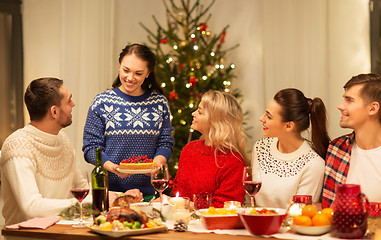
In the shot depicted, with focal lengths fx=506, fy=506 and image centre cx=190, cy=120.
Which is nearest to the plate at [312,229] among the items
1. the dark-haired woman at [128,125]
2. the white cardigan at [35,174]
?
the white cardigan at [35,174]

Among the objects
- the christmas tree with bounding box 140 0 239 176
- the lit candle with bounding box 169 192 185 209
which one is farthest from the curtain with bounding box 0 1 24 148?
the lit candle with bounding box 169 192 185 209

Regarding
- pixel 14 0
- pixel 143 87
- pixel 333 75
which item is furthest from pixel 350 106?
pixel 14 0

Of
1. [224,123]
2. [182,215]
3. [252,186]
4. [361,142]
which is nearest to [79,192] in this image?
[182,215]

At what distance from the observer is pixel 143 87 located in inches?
136

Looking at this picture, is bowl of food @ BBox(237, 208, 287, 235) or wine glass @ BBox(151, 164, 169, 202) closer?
bowl of food @ BBox(237, 208, 287, 235)

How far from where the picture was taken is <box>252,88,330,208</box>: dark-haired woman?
9.29 ft

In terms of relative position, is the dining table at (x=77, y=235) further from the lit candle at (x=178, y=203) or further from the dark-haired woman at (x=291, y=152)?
the dark-haired woman at (x=291, y=152)

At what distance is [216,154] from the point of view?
3.09 metres

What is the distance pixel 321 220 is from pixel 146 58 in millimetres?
1757

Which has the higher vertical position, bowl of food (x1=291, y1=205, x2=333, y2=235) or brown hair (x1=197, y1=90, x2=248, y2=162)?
brown hair (x1=197, y1=90, x2=248, y2=162)

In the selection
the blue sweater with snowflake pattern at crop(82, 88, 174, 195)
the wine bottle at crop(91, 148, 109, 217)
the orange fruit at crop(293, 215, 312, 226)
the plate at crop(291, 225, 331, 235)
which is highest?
the blue sweater with snowflake pattern at crop(82, 88, 174, 195)

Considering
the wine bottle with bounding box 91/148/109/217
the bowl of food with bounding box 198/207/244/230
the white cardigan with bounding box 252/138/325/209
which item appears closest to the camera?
the bowl of food with bounding box 198/207/244/230

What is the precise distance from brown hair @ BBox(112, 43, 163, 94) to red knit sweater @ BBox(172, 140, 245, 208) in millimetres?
567

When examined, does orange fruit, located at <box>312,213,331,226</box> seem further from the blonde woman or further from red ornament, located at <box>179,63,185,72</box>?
red ornament, located at <box>179,63,185,72</box>
